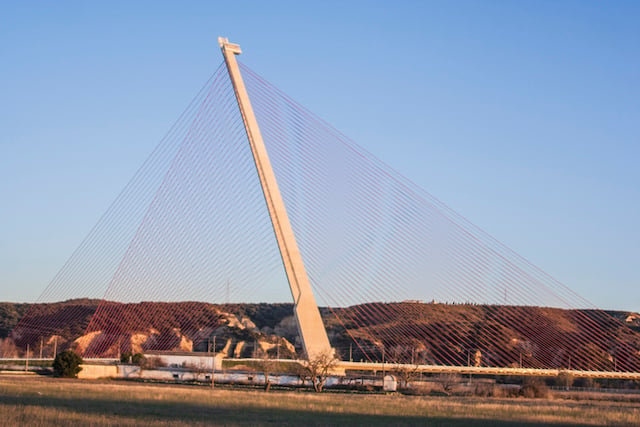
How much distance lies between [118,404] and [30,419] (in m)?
7.27

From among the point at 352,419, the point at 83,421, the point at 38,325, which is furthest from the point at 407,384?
the point at 38,325

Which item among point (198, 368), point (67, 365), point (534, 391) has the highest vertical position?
point (67, 365)

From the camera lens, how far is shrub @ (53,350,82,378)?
54219 millimetres

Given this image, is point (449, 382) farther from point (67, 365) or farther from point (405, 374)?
point (67, 365)

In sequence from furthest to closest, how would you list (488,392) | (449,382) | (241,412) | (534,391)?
(449,382) → (488,392) → (534,391) → (241,412)

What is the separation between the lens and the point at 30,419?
19516 mm

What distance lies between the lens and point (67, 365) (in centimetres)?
5419

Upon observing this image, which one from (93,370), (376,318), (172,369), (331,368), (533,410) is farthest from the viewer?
(172,369)

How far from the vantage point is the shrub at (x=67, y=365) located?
178 ft

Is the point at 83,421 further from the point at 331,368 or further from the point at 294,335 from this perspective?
the point at 294,335

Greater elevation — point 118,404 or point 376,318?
point 376,318

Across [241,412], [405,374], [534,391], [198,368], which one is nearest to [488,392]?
[534,391]

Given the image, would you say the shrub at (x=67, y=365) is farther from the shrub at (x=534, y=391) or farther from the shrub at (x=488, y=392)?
the shrub at (x=534, y=391)

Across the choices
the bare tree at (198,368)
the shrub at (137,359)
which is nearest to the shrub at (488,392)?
the bare tree at (198,368)
